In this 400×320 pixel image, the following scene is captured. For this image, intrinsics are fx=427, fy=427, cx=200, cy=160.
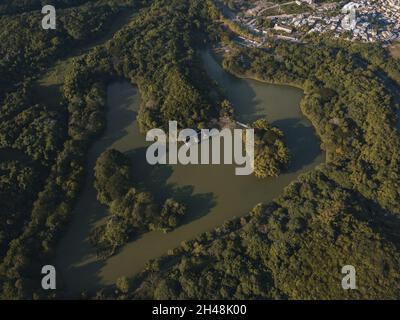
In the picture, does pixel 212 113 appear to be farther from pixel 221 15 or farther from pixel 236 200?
pixel 221 15

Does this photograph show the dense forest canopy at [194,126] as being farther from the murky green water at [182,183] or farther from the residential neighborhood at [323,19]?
the residential neighborhood at [323,19]

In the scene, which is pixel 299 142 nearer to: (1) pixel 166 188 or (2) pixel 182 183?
(2) pixel 182 183

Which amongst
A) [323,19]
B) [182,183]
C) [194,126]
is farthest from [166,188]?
[323,19]

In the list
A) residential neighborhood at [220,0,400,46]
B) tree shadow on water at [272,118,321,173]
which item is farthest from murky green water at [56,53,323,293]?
residential neighborhood at [220,0,400,46]

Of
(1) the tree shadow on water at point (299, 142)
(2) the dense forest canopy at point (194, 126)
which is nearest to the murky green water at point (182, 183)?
(1) the tree shadow on water at point (299, 142)

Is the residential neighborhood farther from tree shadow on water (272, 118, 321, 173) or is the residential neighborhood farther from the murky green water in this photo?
tree shadow on water (272, 118, 321, 173)

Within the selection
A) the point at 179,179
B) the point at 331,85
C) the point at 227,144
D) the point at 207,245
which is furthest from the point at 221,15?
the point at 207,245
